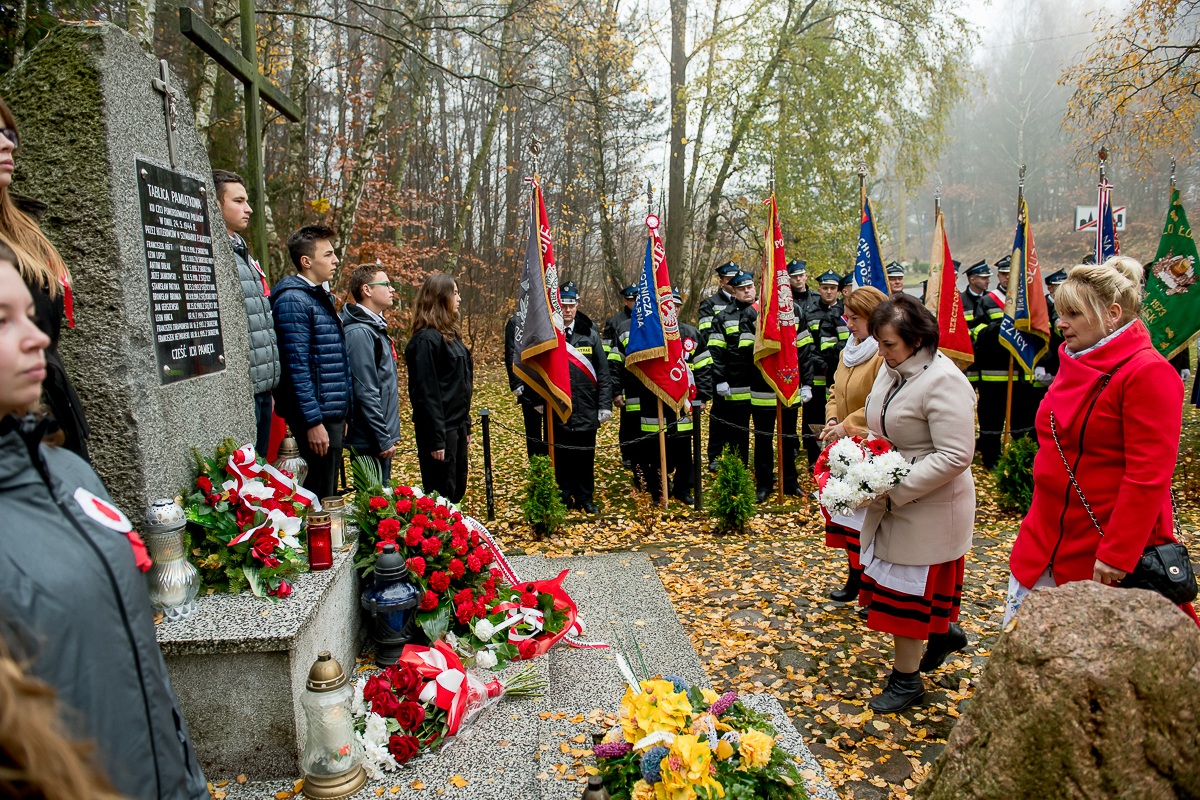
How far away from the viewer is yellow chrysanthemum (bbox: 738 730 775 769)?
7.55 ft

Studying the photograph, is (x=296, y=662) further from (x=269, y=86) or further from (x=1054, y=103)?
(x=1054, y=103)

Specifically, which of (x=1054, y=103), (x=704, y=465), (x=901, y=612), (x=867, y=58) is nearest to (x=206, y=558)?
(x=901, y=612)

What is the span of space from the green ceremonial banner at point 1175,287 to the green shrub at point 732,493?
5168mm

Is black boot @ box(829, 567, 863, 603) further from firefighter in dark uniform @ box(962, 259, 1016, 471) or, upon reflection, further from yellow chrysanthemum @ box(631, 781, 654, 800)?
firefighter in dark uniform @ box(962, 259, 1016, 471)

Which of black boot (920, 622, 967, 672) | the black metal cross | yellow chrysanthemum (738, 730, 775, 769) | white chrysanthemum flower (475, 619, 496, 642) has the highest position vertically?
the black metal cross

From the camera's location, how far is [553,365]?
272 inches

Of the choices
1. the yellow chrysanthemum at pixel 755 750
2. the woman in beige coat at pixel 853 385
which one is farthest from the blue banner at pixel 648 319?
the yellow chrysanthemum at pixel 755 750

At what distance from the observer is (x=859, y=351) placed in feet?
15.2

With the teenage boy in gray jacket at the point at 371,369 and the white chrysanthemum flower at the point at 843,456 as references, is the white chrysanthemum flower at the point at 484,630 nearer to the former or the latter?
the teenage boy in gray jacket at the point at 371,369

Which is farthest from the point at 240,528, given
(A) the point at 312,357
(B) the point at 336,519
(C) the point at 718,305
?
(C) the point at 718,305

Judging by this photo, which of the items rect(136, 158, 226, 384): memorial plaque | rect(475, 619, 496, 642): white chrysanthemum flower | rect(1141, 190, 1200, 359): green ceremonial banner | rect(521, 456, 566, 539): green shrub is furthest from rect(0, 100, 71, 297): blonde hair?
rect(1141, 190, 1200, 359): green ceremonial banner

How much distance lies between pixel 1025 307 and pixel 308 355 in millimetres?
8226

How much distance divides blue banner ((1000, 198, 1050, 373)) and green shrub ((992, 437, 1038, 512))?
2.16 metres

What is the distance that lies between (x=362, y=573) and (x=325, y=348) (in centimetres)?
145
